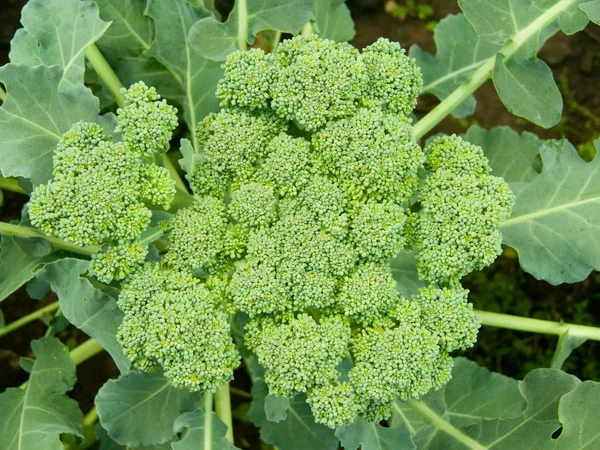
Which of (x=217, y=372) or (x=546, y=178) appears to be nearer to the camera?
(x=217, y=372)

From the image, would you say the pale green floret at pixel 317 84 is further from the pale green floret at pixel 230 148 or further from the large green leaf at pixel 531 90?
the large green leaf at pixel 531 90

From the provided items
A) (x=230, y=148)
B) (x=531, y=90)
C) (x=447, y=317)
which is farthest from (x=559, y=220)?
(x=230, y=148)

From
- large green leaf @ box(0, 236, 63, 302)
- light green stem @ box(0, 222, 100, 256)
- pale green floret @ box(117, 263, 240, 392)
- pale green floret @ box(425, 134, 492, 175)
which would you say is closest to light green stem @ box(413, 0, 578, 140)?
pale green floret @ box(425, 134, 492, 175)

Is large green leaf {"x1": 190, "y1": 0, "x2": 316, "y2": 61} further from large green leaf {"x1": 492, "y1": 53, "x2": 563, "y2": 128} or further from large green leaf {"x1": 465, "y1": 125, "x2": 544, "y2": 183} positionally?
large green leaf {"x1": 465, "y1": 125, "x2": 544, "y2": 183}

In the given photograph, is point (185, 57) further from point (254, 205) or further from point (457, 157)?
point (457, 157)

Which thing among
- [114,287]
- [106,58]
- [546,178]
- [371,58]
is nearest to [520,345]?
[546,178]

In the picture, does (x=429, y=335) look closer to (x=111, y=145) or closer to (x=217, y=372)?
(x=217, y=372)
